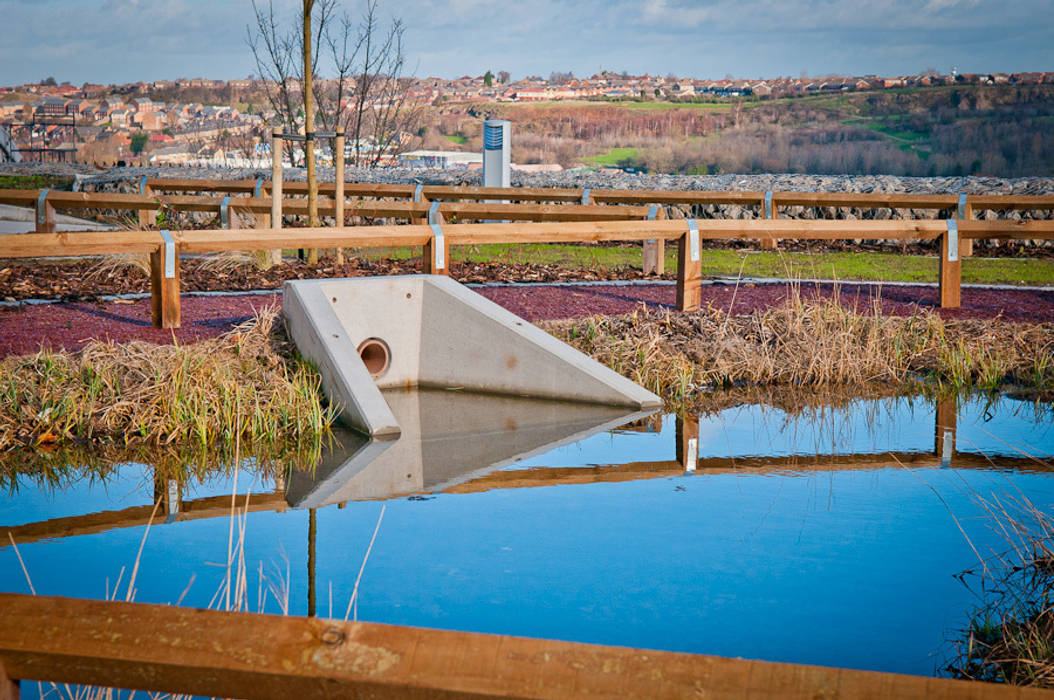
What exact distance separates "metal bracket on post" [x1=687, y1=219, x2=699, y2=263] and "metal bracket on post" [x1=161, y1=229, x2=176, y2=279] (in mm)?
3931

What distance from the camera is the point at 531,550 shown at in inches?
177


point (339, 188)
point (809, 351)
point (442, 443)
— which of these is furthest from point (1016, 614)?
point (339, 188)

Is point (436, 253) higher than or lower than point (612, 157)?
lower

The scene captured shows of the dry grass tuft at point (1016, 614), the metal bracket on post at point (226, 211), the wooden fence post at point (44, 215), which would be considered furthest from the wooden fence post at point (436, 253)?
the wooden fence post at point (44, 215)

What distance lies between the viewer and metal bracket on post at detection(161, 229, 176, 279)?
7.93 m

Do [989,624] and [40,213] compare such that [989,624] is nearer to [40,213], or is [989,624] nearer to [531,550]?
[531,550]

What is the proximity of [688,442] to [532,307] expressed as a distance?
3237mm

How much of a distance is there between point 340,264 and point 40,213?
4.36 meters

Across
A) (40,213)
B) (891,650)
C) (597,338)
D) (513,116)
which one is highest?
(513,116)

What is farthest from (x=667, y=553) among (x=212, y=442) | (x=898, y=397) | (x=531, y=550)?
(x=898, y=397)

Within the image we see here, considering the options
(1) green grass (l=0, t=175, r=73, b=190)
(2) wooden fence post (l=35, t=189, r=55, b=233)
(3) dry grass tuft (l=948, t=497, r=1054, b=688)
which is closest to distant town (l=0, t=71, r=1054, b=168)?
(1) green grass (l=0, t=175, r=73, b=190)

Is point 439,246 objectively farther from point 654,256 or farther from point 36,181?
point 36,181

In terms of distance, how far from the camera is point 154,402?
20.7 ft

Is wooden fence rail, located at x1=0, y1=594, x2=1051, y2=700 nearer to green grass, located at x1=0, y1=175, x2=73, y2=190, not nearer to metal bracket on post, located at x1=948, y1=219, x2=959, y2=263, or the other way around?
metal bracket on post, located at x1=948, y1=219, x2=959, y2=263
